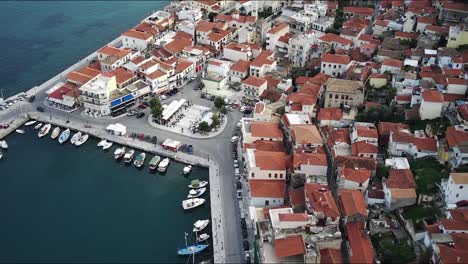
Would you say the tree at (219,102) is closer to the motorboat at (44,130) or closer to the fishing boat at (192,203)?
the fishing boat at (192,203)

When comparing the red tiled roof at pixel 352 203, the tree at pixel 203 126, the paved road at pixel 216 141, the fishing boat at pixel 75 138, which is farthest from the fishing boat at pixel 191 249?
the fishing boat at pixel 75 138

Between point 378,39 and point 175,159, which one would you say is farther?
point 378,39

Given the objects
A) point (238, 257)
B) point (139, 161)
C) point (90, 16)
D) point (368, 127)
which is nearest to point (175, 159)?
point (139, 161)

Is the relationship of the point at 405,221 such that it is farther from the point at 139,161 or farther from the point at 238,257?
the point at 139,161

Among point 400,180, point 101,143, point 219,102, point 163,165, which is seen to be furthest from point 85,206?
point 400,180

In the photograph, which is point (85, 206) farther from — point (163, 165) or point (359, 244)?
point (359, 244)
